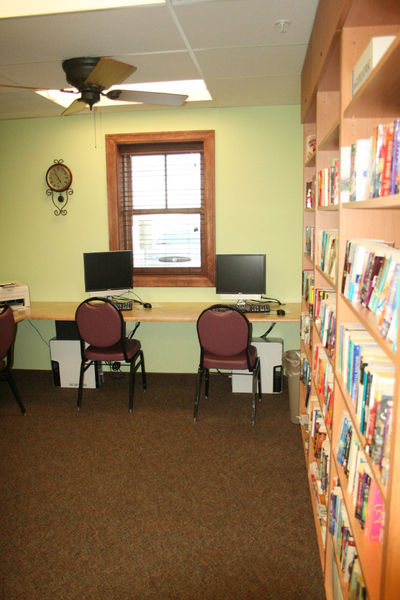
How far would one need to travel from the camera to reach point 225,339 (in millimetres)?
Answer: 3422

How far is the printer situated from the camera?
4312 mm

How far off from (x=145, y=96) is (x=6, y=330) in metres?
2.08

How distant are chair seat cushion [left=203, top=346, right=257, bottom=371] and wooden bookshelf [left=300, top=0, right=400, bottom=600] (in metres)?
1.06

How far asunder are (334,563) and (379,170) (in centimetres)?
155

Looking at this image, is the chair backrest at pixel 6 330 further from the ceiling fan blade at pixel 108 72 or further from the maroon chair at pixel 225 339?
the ceiling fan blade at pixel 108 72

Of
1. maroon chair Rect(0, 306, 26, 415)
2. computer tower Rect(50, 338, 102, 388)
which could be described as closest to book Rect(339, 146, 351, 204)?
maroon chair Rect(0, 306, 26, 415)

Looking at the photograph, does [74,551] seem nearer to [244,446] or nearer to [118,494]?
[118,494]

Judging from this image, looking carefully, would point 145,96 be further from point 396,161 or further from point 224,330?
point 396,161

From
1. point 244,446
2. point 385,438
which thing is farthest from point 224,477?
point 385,438

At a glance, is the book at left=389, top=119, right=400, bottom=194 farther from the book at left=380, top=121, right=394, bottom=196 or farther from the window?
the window

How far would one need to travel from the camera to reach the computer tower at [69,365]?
4.29 m

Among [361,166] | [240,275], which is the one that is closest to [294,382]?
[240,275]

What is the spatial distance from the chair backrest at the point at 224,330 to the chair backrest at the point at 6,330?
60.1 inches

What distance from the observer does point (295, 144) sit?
4203mm
